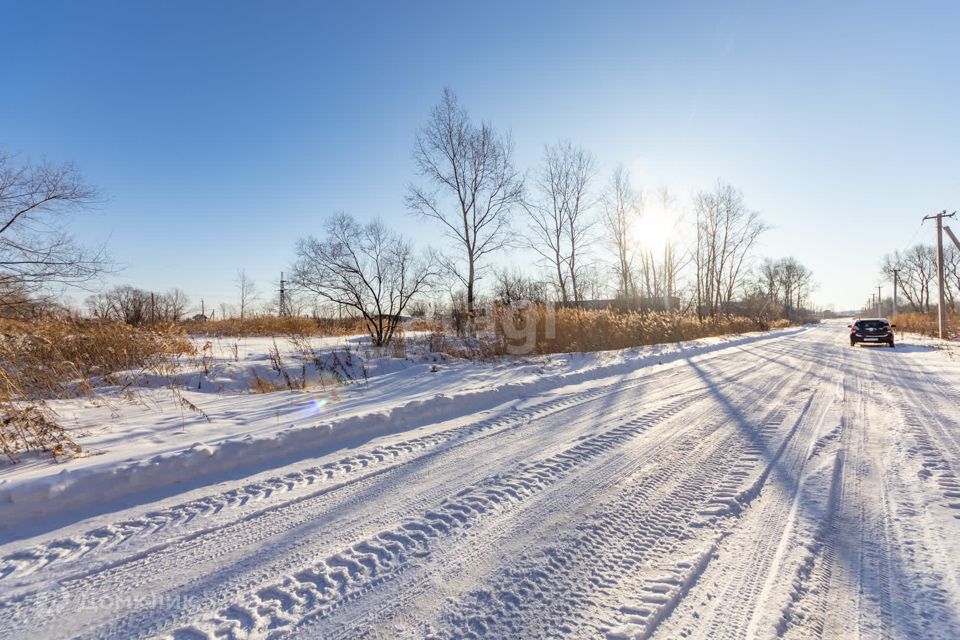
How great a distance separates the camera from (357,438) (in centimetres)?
419

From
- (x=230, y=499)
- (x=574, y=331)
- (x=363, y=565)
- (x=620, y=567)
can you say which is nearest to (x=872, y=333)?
(x=574, y=331)

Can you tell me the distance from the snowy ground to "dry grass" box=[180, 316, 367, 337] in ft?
41.2

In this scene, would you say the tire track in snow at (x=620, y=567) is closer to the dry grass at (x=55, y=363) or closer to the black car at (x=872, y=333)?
the dry grass at (x=55, y=363)

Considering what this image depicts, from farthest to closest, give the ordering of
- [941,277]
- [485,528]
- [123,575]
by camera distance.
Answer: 1. [941,277]
2. [485,528]
3. [123,575]

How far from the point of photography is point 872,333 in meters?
17.9

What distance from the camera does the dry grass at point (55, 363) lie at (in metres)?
3.50

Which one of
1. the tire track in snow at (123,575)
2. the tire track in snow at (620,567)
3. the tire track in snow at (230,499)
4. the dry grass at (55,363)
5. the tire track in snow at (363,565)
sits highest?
the dry grass at (55,363)

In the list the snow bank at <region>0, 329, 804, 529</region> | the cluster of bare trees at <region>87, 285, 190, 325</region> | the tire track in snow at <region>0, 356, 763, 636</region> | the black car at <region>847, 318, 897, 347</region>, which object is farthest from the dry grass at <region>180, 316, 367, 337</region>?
the black car at <region>847, 318, 897, 347</region>

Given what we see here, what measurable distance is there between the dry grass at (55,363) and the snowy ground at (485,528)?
389 millimetres

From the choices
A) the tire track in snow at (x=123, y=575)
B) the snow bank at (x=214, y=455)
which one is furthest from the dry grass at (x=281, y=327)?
the tire track in snow at (x=123, y=575)

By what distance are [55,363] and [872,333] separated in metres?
26.4

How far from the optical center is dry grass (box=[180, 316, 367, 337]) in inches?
658

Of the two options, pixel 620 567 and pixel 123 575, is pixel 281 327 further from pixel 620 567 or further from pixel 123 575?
pixel 620 567

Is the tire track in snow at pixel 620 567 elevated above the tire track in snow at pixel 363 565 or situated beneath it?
situated beneath
